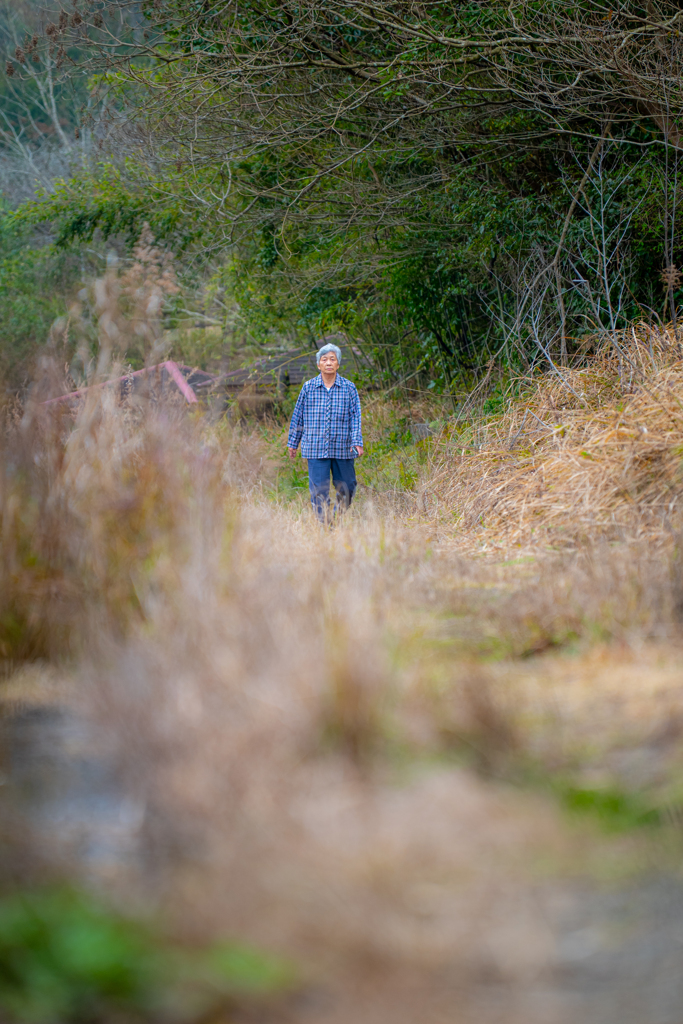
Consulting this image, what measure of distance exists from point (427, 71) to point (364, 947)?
9044 millimetres

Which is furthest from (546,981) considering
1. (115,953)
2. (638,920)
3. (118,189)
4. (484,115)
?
(118,189)

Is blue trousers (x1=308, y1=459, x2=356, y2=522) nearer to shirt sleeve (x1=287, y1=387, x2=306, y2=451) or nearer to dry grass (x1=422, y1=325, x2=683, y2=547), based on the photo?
shirt sleeve (x1=287, y1=387, x2=306, y2=451)

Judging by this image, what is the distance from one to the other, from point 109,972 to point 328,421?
7.13 metres

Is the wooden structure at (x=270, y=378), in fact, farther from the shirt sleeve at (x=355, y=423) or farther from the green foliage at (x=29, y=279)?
the shirt sleeve at (x=355, y=423)

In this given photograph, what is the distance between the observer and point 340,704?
2.90 m

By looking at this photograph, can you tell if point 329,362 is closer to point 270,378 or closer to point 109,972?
point 109,972

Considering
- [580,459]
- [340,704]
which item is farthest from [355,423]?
[340,704]

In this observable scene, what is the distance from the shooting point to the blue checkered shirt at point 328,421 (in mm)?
8883

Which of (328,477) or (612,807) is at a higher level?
(328,477)

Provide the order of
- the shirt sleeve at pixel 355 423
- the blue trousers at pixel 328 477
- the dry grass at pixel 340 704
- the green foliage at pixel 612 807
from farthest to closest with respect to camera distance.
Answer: the blue trousers at pixel 328 477 → the shirt sleeve at pixel 355 423 → the green foliage at pixel 612 807 → the dry grass at pixel 340 704

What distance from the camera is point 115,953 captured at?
2.05m

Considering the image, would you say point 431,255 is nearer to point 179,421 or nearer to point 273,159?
point 273,159

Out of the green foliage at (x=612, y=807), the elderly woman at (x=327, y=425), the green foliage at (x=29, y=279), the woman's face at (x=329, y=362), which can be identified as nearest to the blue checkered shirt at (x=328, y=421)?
the elderly woman at (x=327, y=425)

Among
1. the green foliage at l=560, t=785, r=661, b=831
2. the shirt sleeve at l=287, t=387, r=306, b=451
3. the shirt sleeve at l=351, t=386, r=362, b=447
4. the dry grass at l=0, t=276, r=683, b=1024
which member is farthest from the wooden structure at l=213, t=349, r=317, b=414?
the green foliage at l=560, t=785, r=661, b=831
